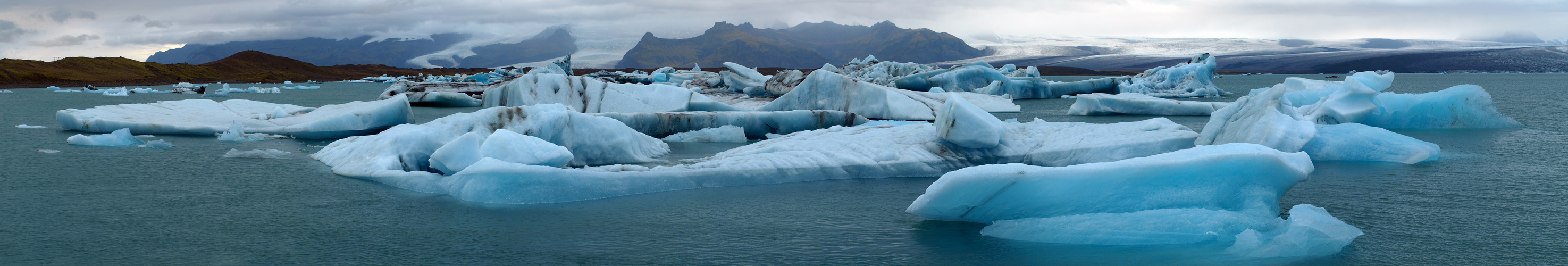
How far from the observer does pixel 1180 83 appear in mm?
20641

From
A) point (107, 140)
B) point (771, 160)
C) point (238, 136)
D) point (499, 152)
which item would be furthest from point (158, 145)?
point (771, 160)

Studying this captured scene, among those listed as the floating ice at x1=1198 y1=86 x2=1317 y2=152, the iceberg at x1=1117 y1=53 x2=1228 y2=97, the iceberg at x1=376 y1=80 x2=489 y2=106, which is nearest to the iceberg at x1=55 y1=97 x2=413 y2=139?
the iceberg at x1=376 y1=80 x2=489 y2=106

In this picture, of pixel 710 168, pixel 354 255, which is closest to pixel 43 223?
pixel 354 255

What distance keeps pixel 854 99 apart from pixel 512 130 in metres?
6.01

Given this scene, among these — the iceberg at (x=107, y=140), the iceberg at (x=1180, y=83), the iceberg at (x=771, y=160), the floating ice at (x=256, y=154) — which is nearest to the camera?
the iceberg at (x=771, y=160)

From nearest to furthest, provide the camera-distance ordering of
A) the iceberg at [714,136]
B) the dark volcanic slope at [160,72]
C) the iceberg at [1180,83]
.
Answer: the iceberg at [714,136] < the iceberg at [1180,83] < the dark volcanic slope at [160,72]

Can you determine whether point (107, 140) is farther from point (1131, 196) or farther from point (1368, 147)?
point (1368, 147)

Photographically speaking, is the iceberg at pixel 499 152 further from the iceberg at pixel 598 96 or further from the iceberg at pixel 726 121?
the iceberg at pixel 598 96

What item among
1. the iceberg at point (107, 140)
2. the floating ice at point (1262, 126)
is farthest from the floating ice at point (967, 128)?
the iceberg at point (107, 140)

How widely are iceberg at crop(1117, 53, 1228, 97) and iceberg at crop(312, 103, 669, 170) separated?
1623 cm

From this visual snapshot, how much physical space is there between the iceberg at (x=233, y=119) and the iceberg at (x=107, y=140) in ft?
3.63

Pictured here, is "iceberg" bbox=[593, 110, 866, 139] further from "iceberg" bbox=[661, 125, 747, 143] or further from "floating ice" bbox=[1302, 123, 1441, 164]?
"floating ice" bbox=[1302, 123, 1441, 164]

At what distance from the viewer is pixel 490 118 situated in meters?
6.91

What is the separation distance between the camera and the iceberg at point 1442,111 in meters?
8.95
